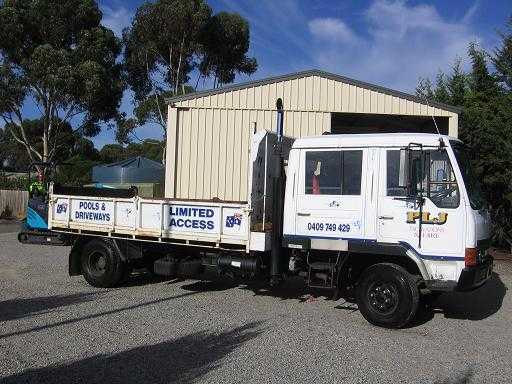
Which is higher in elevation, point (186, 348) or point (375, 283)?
point (375, 283)

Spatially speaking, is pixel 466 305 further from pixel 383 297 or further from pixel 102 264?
pixel 102 264

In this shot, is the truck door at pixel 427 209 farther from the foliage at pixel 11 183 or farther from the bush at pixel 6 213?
the foliage at pixel 11 183

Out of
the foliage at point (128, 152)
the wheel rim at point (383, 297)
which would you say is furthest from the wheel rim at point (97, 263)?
the foliage at point (128, 152)

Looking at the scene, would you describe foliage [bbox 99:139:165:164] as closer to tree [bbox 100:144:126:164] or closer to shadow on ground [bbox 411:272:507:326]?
tree [bbox 100:144:126:164]

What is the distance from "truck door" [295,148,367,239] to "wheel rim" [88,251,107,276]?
376 centimetres

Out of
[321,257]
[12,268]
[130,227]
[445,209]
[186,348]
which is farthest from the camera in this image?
[12,268]

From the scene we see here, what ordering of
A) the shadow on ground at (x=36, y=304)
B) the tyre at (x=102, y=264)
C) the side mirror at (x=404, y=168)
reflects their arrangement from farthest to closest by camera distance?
the tyre at (x=102, y=264), the shadow on ground at (x=36, y=304), the side mirror at (x=404, y=168)

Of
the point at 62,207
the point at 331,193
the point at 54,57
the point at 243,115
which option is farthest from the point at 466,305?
the point at 54,57

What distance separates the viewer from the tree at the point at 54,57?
26.5 meters

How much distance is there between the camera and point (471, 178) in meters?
7.71

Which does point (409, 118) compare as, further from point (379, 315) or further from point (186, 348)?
point (186, 348)

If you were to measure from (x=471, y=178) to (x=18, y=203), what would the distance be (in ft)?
83.8

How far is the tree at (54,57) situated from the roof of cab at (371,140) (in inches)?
801

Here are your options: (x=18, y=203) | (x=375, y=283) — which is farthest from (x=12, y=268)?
(x=18, y=203)
